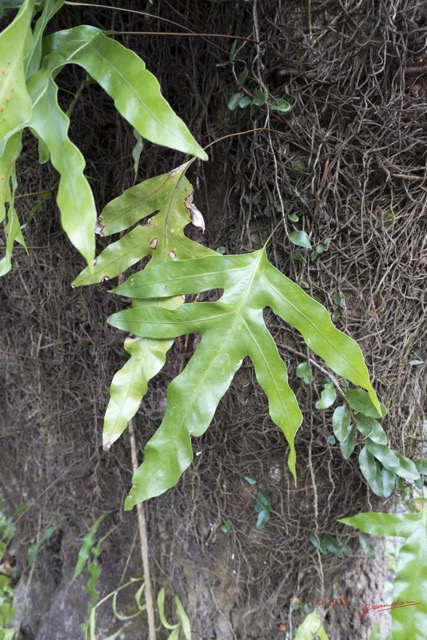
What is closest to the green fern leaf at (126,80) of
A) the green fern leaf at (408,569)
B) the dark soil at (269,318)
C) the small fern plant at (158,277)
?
the small fern plant at (158,277)

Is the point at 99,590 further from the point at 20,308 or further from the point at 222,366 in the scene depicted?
the point at 222,366

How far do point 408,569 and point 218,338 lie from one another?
51 centimetres

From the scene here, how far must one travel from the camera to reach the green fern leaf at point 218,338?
0.57m

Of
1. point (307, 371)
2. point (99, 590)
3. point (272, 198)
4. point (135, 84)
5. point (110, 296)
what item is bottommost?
point (99, 590)

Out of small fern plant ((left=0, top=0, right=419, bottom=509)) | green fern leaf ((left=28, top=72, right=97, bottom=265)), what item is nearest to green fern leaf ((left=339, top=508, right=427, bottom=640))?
small fern plant ((left=0, top=0, right=419, bottom=509))

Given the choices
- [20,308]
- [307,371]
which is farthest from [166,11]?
[20,308]

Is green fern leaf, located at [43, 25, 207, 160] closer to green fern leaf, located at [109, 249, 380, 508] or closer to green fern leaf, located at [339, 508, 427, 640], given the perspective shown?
green fern leaf, located at [109, 249, 380, 508]

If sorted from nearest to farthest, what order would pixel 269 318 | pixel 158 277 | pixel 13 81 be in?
pixel 13 81, pixel 158 277, pixel 269 318

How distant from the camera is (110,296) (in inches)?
38.9

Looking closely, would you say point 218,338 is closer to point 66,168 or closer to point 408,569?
point 66,168

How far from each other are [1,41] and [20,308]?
2.81 feet

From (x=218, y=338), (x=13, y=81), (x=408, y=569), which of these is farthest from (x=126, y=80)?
(x=408, y=569)

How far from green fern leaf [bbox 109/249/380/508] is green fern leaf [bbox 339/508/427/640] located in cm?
28

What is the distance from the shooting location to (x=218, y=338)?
63 cm
